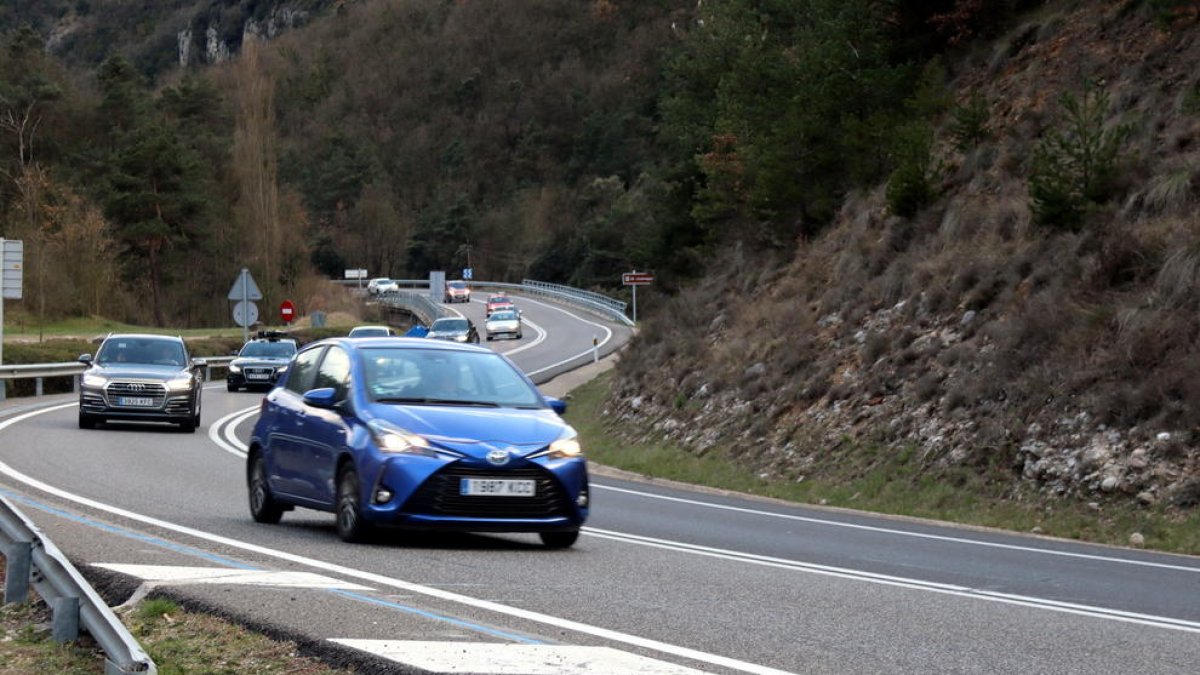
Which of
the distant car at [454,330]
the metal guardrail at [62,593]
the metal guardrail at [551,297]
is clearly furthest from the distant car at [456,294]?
the metal guardrail at [62,593]

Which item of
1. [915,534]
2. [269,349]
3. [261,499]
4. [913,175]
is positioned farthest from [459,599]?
[269,349]

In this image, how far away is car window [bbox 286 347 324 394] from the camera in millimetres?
13938

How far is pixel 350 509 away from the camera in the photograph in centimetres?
1231

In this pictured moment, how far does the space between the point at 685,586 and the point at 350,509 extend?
9.94 feet

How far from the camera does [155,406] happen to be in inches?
1084

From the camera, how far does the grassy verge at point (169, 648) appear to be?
752 cm

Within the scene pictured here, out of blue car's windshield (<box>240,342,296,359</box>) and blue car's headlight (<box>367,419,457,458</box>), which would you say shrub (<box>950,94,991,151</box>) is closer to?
blue car's headlight (<box>367,419,457,458</box>)

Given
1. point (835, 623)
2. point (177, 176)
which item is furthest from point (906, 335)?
point (177, 176)

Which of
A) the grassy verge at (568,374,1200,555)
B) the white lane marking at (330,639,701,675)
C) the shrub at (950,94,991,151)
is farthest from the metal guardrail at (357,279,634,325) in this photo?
the white lane marking at (330,639,701,675)

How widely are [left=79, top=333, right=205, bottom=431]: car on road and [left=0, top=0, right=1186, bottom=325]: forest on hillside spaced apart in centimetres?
1315

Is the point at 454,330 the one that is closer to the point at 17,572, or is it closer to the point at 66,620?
the point at 17,572

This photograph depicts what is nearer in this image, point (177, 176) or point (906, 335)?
point (906, 335)

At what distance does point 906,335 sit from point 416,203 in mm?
138950

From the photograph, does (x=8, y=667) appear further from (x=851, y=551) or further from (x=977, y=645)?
(x=851, y=551)
